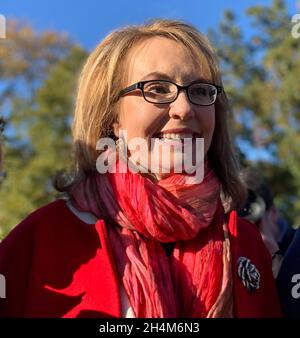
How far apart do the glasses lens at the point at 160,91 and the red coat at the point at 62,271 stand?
1.24 ft

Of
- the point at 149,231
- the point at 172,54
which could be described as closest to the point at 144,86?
the point at 172,54

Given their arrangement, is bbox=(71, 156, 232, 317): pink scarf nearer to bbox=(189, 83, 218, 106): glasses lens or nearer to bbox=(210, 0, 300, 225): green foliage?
bbox=(189, 83, 218, 106): glasses lens

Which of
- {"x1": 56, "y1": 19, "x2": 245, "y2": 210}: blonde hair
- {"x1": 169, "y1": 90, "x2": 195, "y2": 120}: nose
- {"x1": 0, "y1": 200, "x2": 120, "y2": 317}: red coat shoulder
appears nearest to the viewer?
{"x1": 0, "y1": 200, "x2": 120, "y2": 317}: red coat shoulder

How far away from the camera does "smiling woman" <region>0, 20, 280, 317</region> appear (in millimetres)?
1511

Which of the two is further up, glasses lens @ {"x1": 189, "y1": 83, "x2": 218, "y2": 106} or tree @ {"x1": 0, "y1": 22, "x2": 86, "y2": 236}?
tree @ {"x1": 0, "y1": 22, "x2": 86, "y2": 236}

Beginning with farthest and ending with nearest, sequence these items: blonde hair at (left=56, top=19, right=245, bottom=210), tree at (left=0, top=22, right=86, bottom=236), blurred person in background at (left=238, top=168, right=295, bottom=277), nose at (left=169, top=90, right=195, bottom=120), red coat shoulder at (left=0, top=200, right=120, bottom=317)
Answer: tree at (left=0, top=22, right=86, bottom=236) < blurred person in background at (left=238, top=168, right=295, bottom=277) < blonde hair at (left=56, top=19, right=245, bottom=210) < nose at (left=169, top=90, right=195, bottom=120) < red coat shoulder at (left=0, top=200, right=120, bottom=317)

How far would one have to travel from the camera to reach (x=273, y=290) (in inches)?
68.3

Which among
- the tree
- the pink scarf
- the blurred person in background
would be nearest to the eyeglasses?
the pink scarf

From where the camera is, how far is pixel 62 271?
1.54m

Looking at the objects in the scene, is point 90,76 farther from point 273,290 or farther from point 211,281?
point 273,290

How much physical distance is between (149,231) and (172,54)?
0.51 m

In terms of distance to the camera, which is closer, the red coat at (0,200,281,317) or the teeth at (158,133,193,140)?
the red coat at (0,200,281,317)

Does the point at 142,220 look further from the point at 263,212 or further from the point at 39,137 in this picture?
the point at 39,137

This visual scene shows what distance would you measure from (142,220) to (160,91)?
37 centimetres
